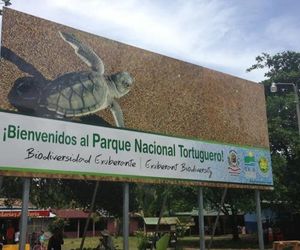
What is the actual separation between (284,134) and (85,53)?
2249cm

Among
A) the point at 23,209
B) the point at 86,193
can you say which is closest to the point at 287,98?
the point at 86,193

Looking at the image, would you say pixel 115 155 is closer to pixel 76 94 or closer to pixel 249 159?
pixel 76 94

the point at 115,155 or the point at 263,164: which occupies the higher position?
the point at 263,164

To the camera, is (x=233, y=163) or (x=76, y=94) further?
(x=233, y=163)

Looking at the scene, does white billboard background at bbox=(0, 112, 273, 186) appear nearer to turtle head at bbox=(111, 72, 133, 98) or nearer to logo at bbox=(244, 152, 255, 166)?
logo at bbox=(244, 152, 255, 166)

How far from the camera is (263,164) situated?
1428cm

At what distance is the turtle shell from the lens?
9188 millimetres

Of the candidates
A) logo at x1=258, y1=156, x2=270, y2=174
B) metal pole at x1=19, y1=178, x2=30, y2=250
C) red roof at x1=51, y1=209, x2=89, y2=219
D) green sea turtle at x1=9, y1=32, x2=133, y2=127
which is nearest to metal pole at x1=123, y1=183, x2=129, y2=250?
green sea turtle at x1=9, y1=32, x2=133, y2=127

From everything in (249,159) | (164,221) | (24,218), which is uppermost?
(249,159)

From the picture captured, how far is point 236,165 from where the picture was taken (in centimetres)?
1319

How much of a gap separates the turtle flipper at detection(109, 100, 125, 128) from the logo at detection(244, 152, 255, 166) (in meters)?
4.89

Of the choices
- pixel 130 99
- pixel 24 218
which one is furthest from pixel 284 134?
pixel 24 218

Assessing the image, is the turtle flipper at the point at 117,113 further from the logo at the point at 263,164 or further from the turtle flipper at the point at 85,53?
the logo at the point at 263,164

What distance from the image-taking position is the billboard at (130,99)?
8.86 meters
